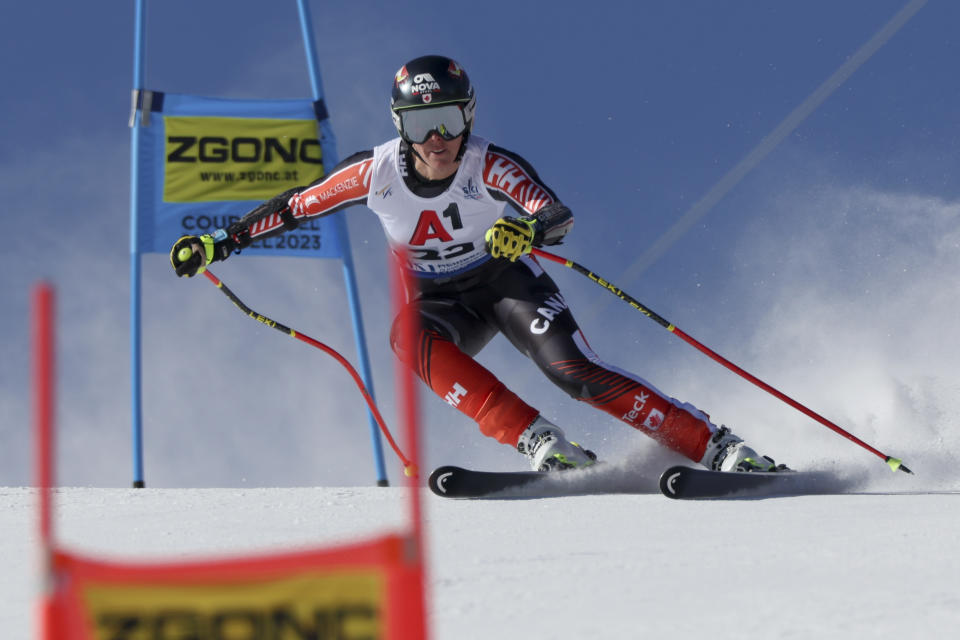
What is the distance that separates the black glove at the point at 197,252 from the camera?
4.56m

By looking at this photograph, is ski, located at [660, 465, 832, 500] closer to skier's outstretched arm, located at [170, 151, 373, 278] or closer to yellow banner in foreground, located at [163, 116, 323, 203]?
skier's outstretched arm, located at [170, 151, 373, 278]

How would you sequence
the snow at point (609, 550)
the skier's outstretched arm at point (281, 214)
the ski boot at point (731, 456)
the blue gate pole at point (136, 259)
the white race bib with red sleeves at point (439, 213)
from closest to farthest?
the snow at point (609, 550) → the ski boot at point (731, 456) → the white race bib with red sleeves at point (439, 213) → the skier's outstretched arm at point (281, 214) → the blue gate pole at point (136, 259)

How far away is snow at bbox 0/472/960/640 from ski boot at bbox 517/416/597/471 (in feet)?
0.91

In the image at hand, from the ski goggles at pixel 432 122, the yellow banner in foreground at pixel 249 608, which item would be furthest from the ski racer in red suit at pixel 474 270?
the yellow banner in foreground at pixel 249 608

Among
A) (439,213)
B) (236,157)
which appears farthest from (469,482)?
(236,157)

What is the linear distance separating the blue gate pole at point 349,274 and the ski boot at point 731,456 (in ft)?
8.64

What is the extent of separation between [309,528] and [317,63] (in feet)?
14.9

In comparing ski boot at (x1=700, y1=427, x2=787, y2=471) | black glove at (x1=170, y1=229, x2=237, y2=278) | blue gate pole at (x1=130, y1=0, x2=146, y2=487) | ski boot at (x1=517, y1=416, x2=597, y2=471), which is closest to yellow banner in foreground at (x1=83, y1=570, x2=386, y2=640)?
ski boot at (x1=517, y1=416, x2=597, y2=471)

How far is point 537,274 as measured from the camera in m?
4.56

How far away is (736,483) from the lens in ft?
12.8

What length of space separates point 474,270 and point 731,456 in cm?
132

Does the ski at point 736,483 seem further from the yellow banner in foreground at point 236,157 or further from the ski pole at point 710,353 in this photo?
the yellow banner in foreground at point 236,157

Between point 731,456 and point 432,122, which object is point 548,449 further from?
point 432,122

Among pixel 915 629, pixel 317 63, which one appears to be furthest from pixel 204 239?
pixel 915 629
